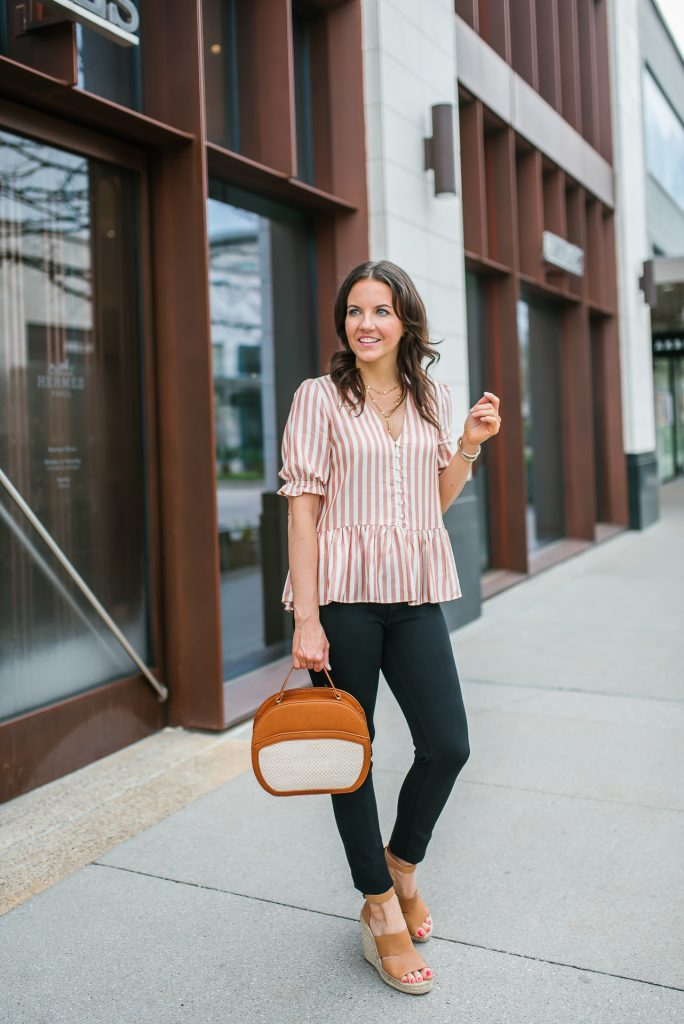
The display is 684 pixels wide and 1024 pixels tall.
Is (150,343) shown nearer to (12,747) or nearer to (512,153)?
(12,747)

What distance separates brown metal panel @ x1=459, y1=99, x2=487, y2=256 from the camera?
8508 mm

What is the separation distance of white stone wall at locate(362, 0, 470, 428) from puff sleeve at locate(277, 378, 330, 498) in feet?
12.8

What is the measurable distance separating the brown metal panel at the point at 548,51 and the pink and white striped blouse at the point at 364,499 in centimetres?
919

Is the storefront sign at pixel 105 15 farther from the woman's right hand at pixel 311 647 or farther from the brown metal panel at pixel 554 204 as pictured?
the brown metal panel at pixel 554 204

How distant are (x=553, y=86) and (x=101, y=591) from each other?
847cm

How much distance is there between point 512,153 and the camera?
9.43 metres

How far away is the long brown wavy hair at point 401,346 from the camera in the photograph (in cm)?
282

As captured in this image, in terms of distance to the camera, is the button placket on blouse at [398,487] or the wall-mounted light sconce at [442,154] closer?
the button placket on blouse at [398,487]

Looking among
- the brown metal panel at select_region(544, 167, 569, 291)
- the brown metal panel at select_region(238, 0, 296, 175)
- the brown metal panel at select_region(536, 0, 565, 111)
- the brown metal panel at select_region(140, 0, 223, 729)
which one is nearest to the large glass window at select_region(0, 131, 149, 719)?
the brown metal panel at select_region(140, 0, 223, 729)

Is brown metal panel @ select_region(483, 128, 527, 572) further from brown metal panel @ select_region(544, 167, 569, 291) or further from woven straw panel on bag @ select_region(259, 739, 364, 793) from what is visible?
woven straw panel on bag @ select_region(259, 739, 364, 793)

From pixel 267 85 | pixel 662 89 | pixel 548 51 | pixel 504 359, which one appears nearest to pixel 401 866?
pixel 267 85

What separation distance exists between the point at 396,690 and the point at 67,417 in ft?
8.25

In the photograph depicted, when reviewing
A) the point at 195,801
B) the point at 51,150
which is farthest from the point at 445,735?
the point at 51,150

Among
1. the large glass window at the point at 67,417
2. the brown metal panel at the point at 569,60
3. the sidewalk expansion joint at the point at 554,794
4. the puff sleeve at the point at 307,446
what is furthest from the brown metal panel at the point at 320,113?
the brown metal panel at the point at 569,60
